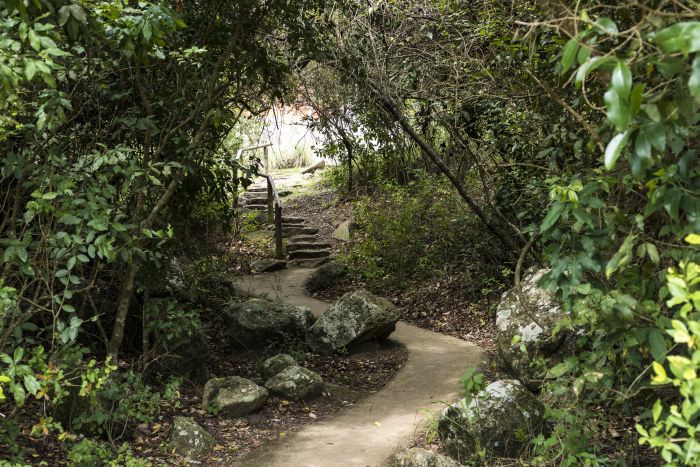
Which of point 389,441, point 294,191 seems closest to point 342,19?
point 389,441

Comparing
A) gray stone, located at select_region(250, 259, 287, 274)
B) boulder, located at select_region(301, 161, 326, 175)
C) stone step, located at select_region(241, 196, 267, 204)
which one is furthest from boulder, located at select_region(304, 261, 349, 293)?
boulder, located at select_region(301, 161, 326, 175)

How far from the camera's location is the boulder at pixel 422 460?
422 centimetres

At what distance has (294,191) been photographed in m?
19.4

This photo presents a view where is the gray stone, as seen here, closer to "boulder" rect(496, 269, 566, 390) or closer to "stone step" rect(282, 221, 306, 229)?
"stone step" rect(282, 221, 306, 229)

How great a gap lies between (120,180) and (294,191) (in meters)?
14.1

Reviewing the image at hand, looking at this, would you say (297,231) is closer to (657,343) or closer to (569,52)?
(657,343)

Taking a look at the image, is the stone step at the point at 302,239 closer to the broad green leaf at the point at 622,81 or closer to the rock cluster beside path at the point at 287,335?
the rock cluster beside path at the point at 287,335

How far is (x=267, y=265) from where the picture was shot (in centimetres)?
1289

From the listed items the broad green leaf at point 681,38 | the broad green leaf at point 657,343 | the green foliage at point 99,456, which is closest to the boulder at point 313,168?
the green foliage at point 99,456

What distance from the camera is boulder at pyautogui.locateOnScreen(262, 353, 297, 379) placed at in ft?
21.9

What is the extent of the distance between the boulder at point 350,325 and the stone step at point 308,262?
5208 millimetres

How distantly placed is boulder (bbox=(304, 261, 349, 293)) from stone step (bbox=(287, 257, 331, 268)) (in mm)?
1471

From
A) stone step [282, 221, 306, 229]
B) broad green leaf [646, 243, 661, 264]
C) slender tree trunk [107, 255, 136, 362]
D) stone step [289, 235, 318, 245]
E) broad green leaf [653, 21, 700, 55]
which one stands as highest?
broad green leaf [653, 21, 700, 55]

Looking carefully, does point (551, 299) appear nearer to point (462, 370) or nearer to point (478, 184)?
point (462, 370)
